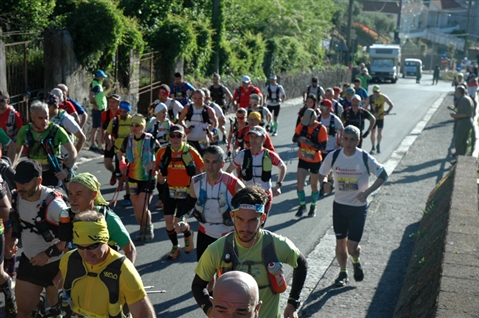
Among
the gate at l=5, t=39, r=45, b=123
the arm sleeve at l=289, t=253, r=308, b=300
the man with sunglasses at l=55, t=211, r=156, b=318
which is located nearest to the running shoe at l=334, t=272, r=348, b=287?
the arm sleeve at l=289, t=253, r=308, b=300

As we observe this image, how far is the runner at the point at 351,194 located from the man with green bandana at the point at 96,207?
347 cm

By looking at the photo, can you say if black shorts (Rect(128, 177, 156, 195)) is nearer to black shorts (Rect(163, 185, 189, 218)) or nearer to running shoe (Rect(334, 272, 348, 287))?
black shorts (Rect(163, 185, 189, 218))

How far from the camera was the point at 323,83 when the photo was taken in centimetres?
4462

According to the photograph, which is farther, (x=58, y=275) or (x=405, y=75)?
(x=405, y=75)

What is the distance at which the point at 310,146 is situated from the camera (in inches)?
454

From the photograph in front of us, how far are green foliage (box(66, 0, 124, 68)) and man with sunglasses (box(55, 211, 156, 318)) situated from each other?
14.0 meters

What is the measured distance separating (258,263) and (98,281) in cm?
106

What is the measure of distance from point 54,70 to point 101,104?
144 cm

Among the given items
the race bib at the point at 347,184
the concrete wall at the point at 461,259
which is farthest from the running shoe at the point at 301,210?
the race bib at the point at 347,184

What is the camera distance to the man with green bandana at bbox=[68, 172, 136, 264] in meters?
5.16

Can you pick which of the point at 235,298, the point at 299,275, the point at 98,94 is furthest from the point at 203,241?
the point at 98,94

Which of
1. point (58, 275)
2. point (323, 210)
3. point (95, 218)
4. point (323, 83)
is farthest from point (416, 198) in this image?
point (323, 83)

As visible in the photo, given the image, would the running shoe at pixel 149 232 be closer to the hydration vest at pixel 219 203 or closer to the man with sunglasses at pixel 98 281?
the hydration vest at pixel 219 203

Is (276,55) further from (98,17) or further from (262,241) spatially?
(262,241)
